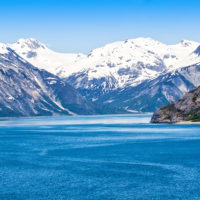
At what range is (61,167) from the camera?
133375mm

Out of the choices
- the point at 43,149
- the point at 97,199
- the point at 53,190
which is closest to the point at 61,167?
the point at 53,190

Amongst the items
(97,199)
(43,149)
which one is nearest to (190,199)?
(97,199)

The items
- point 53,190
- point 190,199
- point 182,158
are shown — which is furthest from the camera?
point 182,158

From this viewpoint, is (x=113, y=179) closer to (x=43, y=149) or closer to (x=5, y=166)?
(x=5, y=166)

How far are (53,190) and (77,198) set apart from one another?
28.9ft

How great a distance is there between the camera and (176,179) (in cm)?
11262

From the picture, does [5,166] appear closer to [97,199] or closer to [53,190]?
[53,190]

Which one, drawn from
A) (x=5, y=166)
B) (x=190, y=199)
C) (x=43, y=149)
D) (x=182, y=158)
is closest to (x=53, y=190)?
(x=190, y=199)

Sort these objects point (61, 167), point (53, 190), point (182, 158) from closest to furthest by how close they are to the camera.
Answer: point (53, 190), point (61, 167), point (182, 158)

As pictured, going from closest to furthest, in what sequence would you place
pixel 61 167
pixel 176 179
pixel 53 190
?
1. pixel 53 190
2. pixel 176 179
3. pixel 61 167

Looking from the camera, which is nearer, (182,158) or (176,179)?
(176,179)

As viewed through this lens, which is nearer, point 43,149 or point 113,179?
point 113,179

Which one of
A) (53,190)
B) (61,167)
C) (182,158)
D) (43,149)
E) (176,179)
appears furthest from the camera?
(43,149)

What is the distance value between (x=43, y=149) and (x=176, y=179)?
263 ft
